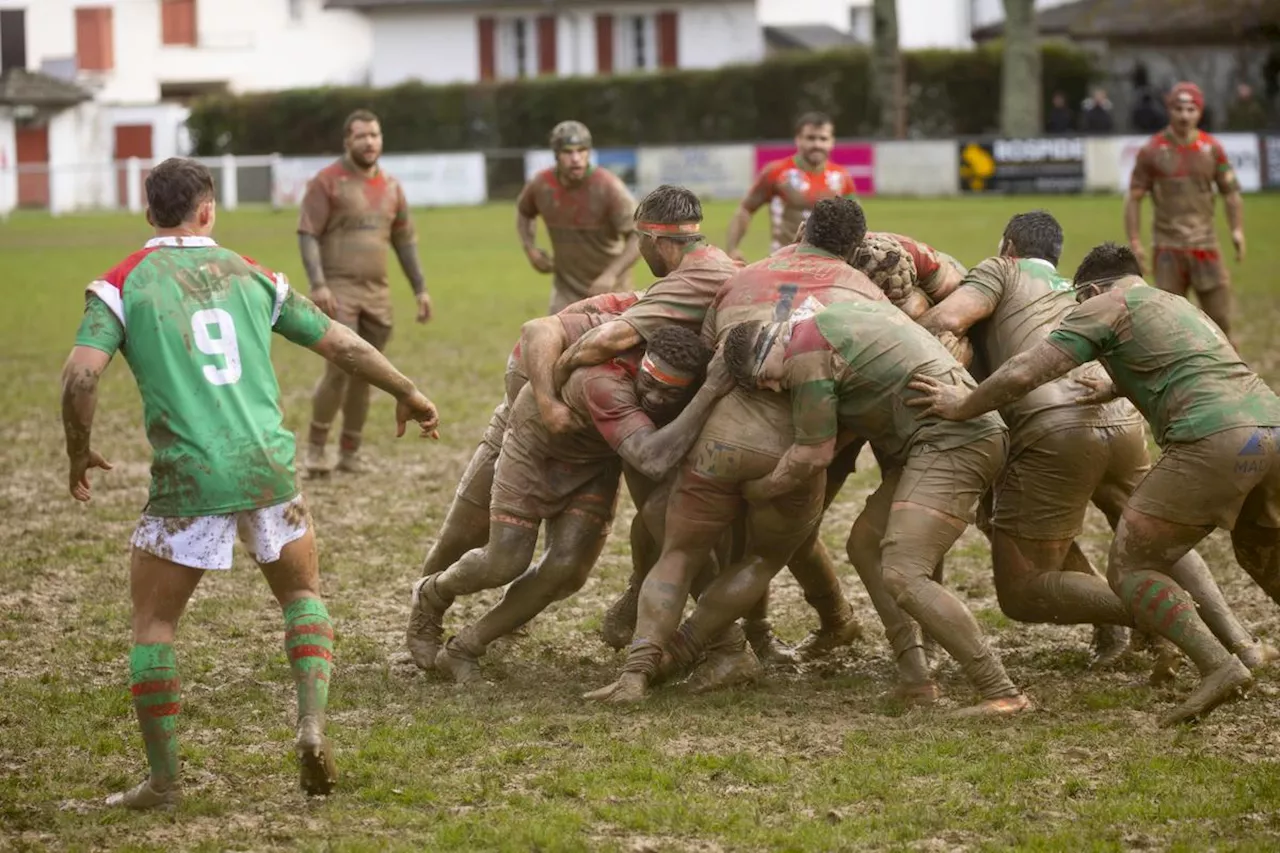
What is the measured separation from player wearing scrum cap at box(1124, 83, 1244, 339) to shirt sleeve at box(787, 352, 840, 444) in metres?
7.75

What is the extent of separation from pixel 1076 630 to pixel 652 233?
269 cm

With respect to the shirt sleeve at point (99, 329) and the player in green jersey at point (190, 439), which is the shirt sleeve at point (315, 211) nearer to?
the player in green jersey at point (190, 439)

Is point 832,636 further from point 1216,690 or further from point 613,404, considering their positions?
point 1216,690

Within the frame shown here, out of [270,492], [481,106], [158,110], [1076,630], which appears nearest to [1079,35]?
[481,106]

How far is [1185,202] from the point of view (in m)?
13.8

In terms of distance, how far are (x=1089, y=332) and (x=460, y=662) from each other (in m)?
2.85

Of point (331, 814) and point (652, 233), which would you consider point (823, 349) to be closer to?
point (652, 233)

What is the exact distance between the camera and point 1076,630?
814 centimetres

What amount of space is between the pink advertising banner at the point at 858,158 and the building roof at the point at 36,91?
87.9 ft

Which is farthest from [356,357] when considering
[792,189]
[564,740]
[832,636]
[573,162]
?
[792,189]

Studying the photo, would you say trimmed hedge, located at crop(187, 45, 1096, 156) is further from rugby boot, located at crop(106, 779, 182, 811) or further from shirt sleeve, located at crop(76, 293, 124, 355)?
rugby boot, located at crop(106, 779, 182, 811)

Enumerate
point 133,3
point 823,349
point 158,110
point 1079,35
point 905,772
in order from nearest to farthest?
point 905,772
point 823,349
point 1079,35
point 158,110
point 133,3

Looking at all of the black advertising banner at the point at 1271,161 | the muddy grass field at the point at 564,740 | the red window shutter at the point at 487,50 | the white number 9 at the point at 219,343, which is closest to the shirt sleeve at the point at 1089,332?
the muddy grass field at the point at 564,740

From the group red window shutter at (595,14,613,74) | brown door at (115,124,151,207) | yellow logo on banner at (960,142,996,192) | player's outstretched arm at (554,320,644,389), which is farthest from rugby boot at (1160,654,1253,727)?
brown door at (115,124,151,207)
